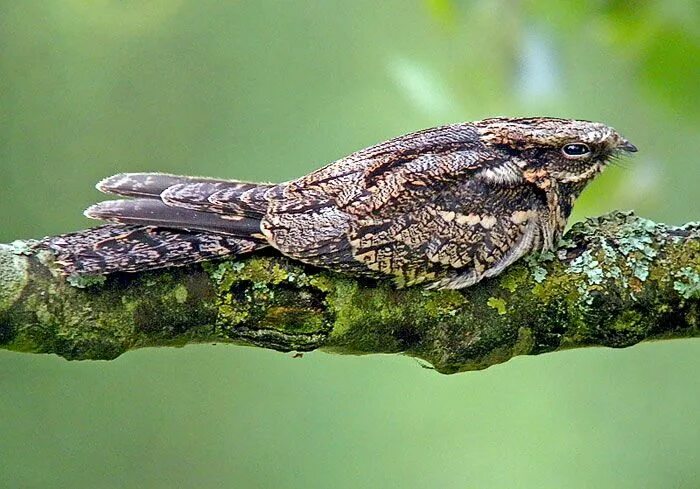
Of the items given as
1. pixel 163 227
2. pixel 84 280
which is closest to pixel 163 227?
pixel 163 227

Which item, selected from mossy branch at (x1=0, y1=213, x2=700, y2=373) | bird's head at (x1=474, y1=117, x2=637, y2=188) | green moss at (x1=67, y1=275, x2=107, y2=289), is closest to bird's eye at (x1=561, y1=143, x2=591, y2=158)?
bird's head at (x1=474, y1=117, x2=637, y2=188)

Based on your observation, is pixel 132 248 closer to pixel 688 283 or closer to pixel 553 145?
pixel 553 145

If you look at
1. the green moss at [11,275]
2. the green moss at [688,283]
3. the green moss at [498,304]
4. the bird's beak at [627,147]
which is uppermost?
the bird's beak at [627,147]

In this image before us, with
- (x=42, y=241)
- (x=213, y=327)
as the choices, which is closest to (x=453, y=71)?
(x=213, y=327)

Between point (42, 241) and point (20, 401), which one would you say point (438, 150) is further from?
point (20, 401)

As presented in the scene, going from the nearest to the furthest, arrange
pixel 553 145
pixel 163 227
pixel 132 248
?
pixel 132 248
pixel 163 227
pixel 553 145

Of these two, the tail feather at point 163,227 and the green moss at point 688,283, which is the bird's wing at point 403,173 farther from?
the green moss at point 688,283

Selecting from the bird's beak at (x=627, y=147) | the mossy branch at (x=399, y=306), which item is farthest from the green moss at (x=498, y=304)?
the bird's beak at (x=627, y=147)
